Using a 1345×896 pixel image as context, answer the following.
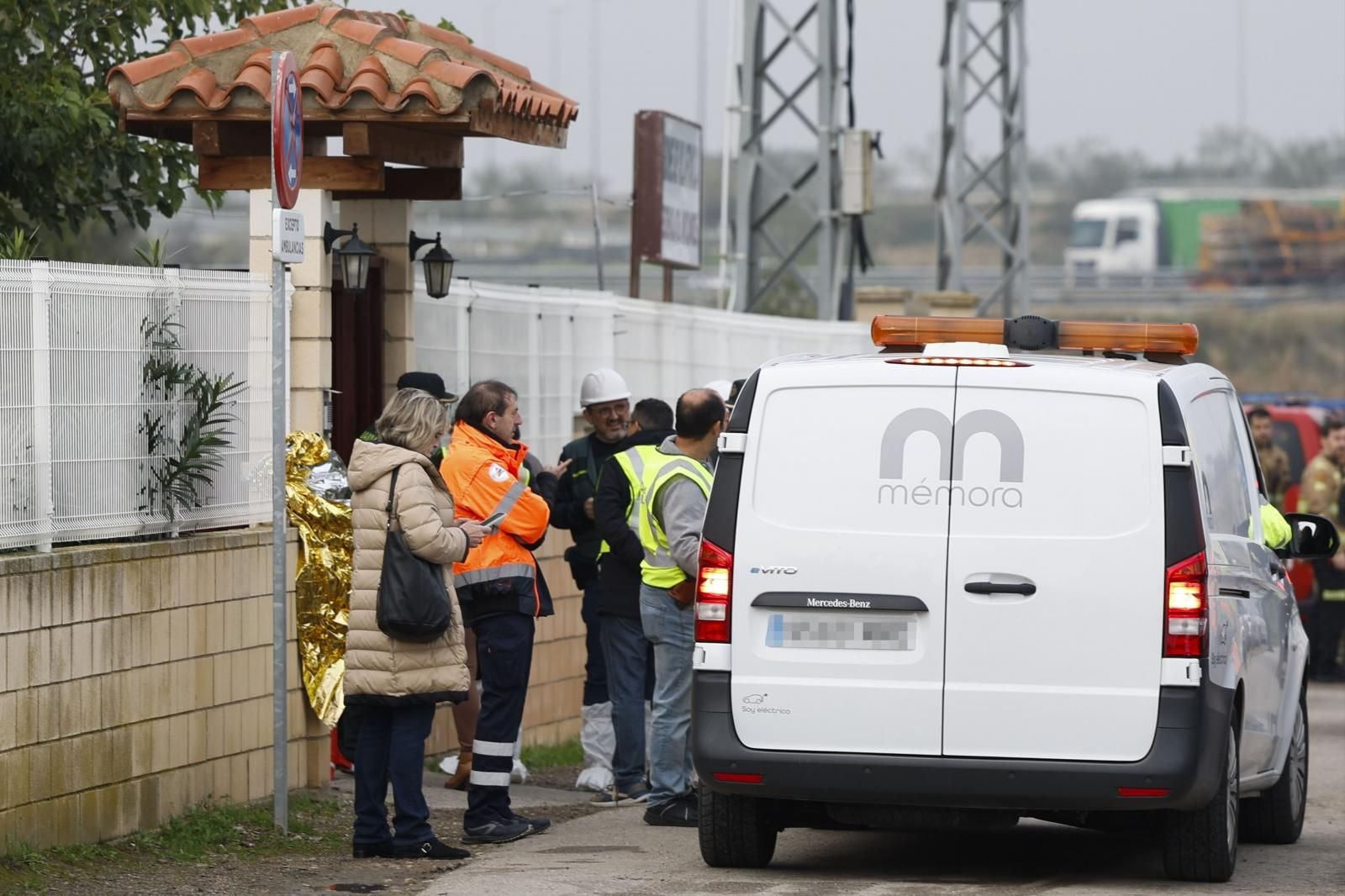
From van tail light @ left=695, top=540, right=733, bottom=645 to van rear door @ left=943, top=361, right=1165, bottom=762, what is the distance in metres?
0.76

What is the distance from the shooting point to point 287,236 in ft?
29.9

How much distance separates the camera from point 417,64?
10.5 metres

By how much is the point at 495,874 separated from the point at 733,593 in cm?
145

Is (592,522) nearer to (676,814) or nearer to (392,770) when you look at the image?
(676,814)

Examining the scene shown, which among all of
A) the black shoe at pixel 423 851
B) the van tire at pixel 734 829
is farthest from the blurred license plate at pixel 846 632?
the black shoe at pixel 423 851

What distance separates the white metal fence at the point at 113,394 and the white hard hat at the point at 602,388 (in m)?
1.68

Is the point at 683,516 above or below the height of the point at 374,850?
above

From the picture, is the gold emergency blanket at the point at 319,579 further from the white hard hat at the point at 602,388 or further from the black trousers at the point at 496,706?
the white hard hat at the point at 602,388

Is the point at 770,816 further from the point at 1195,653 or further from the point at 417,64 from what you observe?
the point at 417,64

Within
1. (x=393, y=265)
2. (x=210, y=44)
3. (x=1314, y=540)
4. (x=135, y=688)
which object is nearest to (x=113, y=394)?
(x=135, y=688)

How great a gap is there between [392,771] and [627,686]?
2102 mm

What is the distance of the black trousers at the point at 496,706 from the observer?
9.55 metres

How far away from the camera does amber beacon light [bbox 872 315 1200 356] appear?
8914mm

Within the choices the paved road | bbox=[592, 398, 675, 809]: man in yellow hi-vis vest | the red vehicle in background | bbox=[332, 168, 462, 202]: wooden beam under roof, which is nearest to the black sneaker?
the paved road
